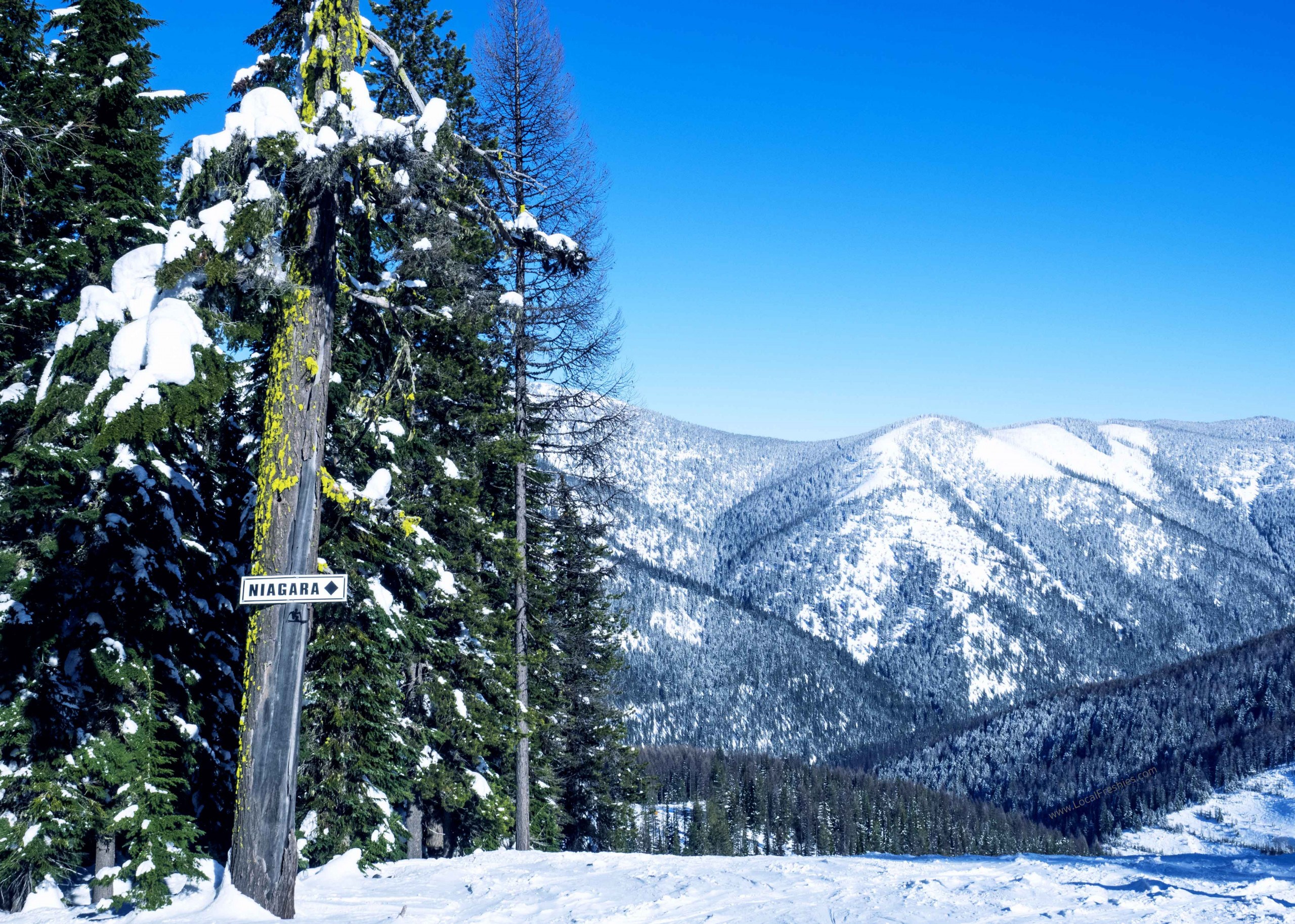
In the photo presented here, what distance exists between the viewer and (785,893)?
7531 millimetres

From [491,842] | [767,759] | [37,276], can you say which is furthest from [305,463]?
[767,759]

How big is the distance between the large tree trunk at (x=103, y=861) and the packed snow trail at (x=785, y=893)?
55 centimetres

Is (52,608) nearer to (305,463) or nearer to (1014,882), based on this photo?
(305,463)

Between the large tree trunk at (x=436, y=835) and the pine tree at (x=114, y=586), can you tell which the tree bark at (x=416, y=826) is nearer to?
the large tree trunk at (x=436, y=835)

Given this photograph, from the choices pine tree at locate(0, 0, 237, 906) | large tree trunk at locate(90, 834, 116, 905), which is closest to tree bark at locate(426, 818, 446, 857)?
pine tree at locate(0, 0, 237, 906)

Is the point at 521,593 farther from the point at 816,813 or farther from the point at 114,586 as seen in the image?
the point at 816,813

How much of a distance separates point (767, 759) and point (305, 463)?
485ft

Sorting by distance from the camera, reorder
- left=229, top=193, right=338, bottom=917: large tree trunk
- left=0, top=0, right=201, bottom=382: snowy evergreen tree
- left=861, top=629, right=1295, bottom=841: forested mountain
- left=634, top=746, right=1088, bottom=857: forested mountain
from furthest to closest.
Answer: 1. left=861, top=629, right=1295, bottom=841: forested mountain
2. left=634, top=746, right=1088, bottom=857: forested mountain
3. left=0, top=0, right=201, bottom=382: snowy evergreen tree
4. left=229, top=193, right=338, bottom=917: large tree trunk

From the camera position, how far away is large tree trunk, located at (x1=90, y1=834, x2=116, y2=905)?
29.5 ft

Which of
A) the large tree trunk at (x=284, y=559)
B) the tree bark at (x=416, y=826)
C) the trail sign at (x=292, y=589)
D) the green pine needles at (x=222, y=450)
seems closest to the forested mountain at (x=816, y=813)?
the tree bark at (x=416, y=826)

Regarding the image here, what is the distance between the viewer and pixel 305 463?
740cm

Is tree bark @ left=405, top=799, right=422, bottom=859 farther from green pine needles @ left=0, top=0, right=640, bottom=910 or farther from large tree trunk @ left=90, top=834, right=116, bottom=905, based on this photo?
large tree trunk @ left=90, top=834, right=116, bottom=905

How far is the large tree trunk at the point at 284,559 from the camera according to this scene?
6965 mm

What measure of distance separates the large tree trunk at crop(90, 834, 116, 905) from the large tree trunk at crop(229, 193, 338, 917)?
125 inches
